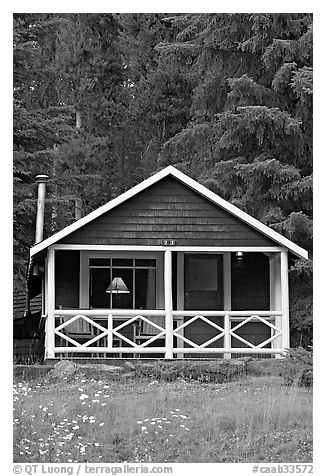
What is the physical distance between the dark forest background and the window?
13.5 feet

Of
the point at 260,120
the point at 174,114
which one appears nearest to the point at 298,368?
the point at 260,120

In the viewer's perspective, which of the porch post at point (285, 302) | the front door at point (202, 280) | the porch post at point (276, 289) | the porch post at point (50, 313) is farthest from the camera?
the front door at point (202, 280)

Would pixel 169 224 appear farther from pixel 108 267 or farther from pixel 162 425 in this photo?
pixel 162 425

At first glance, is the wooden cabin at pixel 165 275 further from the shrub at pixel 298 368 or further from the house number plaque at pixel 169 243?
the shrub at pixel 298 368

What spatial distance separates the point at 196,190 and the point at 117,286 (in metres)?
2.65

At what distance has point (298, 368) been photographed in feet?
46.8

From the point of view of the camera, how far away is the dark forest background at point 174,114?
20828mm

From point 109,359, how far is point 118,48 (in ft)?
53.7

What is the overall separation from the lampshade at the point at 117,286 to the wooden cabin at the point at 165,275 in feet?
0.06

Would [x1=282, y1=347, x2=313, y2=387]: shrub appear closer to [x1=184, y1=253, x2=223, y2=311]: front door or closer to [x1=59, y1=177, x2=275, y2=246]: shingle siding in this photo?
[x1=59, y1=177, x2=275, y2=246]: shingle siding

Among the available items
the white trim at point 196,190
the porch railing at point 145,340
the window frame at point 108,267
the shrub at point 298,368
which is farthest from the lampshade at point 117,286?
the shrub at point 298,368

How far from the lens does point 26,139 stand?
872 inches
